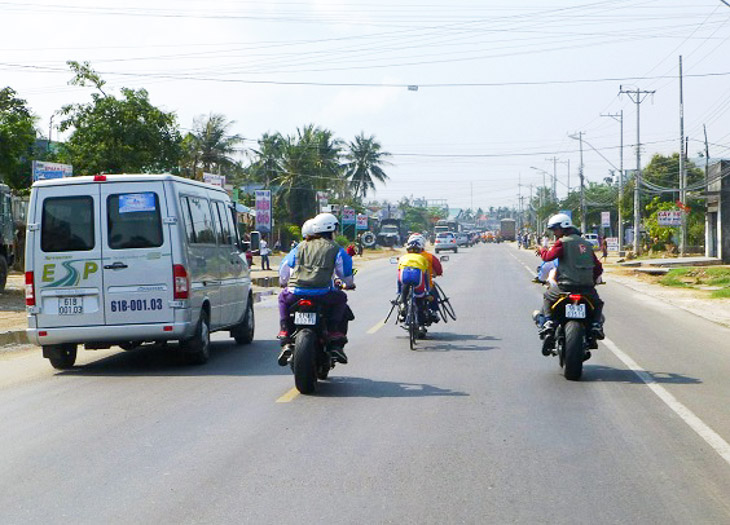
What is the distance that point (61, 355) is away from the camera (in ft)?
42.7

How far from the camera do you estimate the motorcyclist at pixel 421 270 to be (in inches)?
599

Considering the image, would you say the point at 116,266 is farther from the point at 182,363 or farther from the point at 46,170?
the point at 46,170

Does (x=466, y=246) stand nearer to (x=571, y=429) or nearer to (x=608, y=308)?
(x=608, y=308)

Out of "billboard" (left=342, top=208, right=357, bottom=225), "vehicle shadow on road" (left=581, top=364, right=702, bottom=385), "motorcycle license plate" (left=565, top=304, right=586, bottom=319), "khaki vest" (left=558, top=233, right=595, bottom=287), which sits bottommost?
"vehicle shadow on road" (left=581, top=364, right=702, bottom=385)

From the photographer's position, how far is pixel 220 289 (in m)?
14.4

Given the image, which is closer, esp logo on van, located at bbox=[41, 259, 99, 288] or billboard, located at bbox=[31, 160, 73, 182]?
esp logo on van, located at bbox=[41, 259, 99, 288]

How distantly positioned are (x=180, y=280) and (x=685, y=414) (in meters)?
6.22

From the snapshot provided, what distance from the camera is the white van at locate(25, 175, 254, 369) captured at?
1249cm

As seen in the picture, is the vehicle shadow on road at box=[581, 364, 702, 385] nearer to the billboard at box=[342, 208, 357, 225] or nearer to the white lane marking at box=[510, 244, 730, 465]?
the white lane marking at box=[510, 244, 730, 465]

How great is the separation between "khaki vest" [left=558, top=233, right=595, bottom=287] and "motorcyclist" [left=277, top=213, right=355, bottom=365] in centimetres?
252

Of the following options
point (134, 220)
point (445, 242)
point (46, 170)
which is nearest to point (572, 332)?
point (134, 220)

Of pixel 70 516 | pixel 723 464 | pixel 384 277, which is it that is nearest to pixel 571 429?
pixel 723 464

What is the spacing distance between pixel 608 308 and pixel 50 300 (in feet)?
48.5

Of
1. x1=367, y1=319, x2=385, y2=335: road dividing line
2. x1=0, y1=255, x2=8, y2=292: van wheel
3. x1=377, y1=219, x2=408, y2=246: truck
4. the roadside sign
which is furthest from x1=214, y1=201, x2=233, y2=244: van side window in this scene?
x1=377, y1=219, x2=408, y2=246: truck
